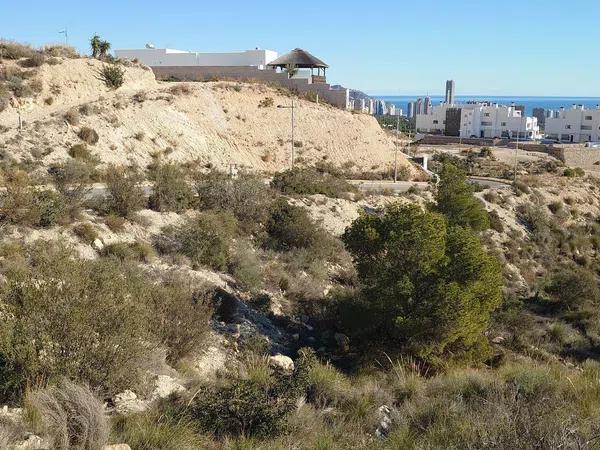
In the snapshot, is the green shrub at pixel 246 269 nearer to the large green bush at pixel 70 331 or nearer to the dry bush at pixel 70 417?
the large green bush at pixel 70 331

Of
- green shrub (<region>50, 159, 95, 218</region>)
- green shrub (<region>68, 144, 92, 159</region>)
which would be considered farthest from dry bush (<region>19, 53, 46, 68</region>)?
green shrub (<region>50, 159, 95, 218</region>)

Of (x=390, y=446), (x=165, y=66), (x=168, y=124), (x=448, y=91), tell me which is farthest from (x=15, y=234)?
(x=448, y=91)

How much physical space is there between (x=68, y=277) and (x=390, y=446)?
492 centimetres

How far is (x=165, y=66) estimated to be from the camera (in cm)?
5147

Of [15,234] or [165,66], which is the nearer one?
[15,234]

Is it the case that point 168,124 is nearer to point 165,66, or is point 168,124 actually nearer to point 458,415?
point 165,66

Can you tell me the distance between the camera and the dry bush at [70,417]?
228 inches

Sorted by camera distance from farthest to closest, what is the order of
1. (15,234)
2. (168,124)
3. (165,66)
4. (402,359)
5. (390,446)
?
(165,66) < (168,124) < (15,234) < (402,359) < (390,446)

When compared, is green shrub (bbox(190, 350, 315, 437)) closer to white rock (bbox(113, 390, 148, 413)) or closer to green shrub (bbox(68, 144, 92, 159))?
white rock (bbox(113, 390, 148, 413))

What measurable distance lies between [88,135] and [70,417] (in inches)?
1003

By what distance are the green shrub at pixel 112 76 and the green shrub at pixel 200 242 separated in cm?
2025

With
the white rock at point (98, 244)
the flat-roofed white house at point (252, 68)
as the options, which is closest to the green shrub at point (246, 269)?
the white rock at point (98, 244)

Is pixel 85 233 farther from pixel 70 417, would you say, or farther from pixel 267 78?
pixel 267 78

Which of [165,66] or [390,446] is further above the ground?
[165,66]
